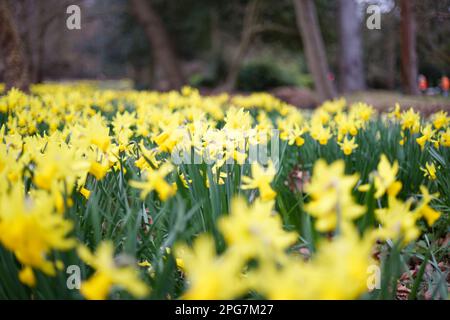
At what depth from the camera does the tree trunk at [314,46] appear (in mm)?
6910

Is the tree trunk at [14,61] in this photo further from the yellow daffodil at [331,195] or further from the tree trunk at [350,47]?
the tree trunk at [350,47]

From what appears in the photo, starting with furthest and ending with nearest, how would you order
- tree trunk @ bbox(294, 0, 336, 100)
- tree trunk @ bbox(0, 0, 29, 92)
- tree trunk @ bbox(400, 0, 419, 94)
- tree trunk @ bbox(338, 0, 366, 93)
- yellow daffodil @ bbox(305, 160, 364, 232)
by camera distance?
tree trunk @ bbox(338, 0, 366, 93)
tree trunk @ bbox(400, 0, 419, 94)
tree trunk @ bbox(294, 0, 336, 100)
tree trunk @ bbox(0, 0, 29, 92)
yellow daffodil @ bbox(305, 160, 364, 232)

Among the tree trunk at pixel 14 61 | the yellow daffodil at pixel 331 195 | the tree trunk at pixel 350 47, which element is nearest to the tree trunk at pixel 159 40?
the tree trunk at pixel 350 47

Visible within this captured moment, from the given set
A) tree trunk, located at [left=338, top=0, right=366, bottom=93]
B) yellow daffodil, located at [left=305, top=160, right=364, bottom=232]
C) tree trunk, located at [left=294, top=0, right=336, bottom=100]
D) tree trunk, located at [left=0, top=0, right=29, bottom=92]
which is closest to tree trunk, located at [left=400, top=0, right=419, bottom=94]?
tree trunk, located at [left=338, top=0, right=366, bottom=93]

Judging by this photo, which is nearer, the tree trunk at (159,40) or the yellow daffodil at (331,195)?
the yellow daffodil at (331,195)

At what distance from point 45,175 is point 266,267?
57 cm

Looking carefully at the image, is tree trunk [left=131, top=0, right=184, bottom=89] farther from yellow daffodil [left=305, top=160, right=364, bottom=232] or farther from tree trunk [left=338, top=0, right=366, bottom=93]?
yellow daffodil [left=305, top=160, right=364, bottom=232]

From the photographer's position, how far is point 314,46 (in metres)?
7.06

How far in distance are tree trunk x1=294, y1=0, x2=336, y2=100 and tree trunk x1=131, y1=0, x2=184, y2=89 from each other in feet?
18.2

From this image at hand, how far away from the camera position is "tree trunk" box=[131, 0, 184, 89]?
11828mm

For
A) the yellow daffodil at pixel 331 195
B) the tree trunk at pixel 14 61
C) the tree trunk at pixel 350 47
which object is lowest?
the yellow daffodil at pixel 331 195

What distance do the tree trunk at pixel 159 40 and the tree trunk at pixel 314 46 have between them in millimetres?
5553

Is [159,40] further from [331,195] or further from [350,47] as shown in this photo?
[331,195]

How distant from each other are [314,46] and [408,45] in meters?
2.25
